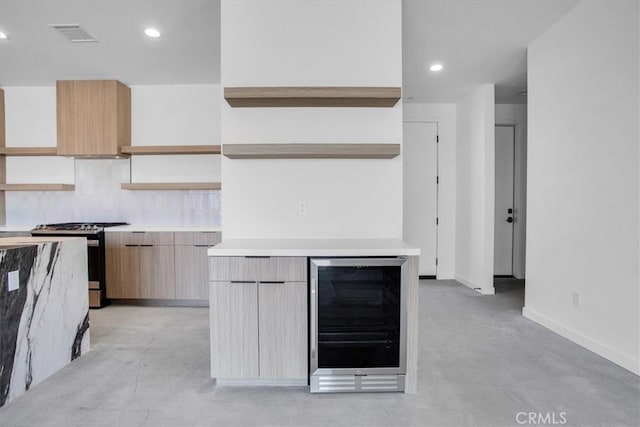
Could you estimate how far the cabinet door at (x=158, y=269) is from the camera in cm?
411

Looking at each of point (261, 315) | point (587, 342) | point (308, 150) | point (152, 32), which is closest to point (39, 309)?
point (261, 315)

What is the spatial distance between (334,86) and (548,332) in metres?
2.91

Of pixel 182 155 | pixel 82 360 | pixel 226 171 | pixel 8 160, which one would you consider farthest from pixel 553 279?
pixel 8 160

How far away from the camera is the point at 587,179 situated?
9.32ft

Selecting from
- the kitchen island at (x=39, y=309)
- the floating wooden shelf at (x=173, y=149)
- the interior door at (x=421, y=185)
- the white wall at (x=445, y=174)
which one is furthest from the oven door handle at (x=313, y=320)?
the white wall at (x=445, y=174)

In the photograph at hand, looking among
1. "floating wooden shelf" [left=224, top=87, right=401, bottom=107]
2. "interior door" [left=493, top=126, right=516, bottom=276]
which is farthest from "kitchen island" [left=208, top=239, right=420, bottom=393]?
"interior door" [left=493, top=126, right=516, bottom=276]

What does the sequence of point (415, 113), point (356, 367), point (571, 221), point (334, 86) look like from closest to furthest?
point (356, 367)
point (334, 86)
point (571, 221)
point (415, 113)

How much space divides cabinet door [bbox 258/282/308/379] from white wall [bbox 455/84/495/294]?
3.27 meters

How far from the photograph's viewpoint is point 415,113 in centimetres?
538

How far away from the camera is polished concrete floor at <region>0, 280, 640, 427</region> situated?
195cm

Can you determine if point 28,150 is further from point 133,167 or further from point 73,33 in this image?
point 73,33

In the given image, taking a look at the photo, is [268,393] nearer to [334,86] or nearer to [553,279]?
[334,86]

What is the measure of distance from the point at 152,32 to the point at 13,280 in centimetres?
235

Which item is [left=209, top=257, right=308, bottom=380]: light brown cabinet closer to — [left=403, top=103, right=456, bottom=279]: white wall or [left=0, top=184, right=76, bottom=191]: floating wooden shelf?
[left=0, top=184, right=76, bottom=191]: floating wooden shelf
